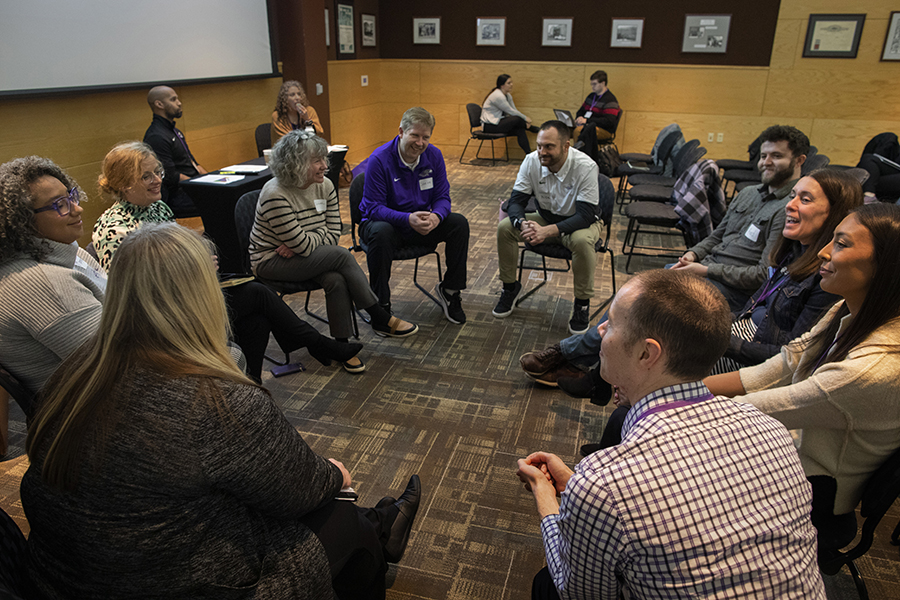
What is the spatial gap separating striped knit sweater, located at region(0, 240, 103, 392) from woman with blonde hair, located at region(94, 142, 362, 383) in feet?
2.29

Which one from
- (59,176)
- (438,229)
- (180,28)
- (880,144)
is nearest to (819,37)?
(880,144)

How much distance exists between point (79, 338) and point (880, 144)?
648cm

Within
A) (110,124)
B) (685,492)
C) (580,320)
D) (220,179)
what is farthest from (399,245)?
(110,124)

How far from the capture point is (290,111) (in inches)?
224

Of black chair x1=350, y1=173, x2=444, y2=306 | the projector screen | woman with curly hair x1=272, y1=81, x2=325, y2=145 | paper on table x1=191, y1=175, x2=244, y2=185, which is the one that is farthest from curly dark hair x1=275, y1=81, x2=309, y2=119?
black chair x1=350, y1=173, x2=444, y2=306

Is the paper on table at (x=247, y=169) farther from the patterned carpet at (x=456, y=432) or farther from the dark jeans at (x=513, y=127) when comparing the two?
the dark jeans at (x=513, y=127)

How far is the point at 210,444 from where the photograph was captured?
1.07 m

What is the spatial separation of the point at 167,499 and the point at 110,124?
15.1ft

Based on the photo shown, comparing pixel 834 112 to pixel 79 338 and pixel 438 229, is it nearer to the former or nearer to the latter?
pixel 438 229

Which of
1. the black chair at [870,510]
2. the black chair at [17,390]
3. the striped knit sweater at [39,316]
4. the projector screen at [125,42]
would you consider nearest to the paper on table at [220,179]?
the projector screen at [125,42]

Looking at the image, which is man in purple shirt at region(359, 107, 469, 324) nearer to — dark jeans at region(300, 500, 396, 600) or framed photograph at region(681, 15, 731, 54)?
dark jeans at region(300, 500, 396, 600)

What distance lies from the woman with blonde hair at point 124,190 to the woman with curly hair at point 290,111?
3.21 metres

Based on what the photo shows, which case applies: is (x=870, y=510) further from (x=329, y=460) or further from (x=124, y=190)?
(x=124, y=190)

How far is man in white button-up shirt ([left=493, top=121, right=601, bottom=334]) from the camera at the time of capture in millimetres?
3518
